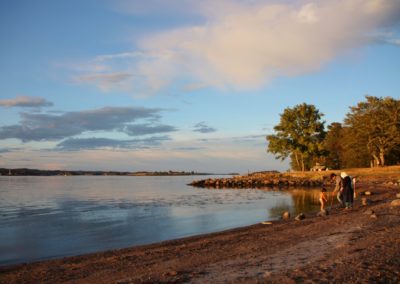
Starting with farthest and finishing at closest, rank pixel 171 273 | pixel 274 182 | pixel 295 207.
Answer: pixel 274 182, pixel 295 207, pixel 171 273

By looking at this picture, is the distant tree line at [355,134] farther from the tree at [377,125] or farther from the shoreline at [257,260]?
the shoreline at [257,260]

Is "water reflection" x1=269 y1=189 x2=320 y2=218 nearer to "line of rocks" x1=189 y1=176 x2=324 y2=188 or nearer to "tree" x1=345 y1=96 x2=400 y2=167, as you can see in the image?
"line of rocks" x1=189 y1=176 x2=324 y2=188

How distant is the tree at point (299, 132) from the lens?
73.2 meters

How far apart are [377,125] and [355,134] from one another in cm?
485

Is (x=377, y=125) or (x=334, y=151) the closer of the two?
(x=377, y=125)

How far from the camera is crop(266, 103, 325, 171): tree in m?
73.2

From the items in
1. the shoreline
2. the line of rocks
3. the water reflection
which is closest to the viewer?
the shoreline

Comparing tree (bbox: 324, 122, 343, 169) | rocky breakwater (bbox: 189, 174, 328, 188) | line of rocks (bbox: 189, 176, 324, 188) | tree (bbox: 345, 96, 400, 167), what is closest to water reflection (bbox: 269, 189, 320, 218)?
rocky breakwater (bbox: 189, 174, 328, 188)

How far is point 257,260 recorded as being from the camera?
1002 centimetres

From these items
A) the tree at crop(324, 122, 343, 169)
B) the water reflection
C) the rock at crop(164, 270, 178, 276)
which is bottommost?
the water reflection

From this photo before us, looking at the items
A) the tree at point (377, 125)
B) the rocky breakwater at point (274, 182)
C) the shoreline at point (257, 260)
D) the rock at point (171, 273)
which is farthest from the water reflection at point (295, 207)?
the tree at point (377, 125)

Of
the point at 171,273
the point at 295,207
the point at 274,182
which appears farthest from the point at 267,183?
the point at 171,273

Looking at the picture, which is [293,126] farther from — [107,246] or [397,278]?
[397,278]

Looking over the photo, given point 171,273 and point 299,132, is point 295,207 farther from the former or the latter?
point 299,132
